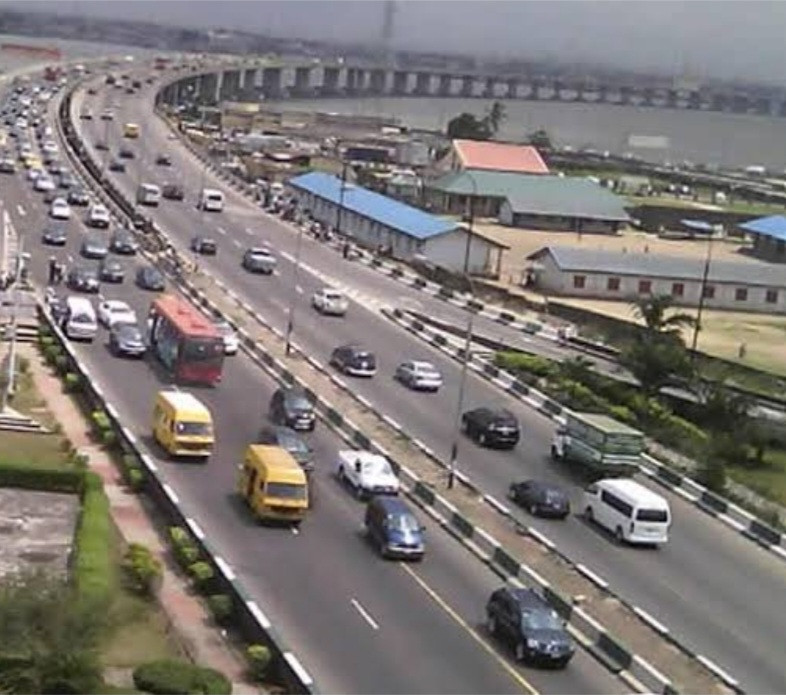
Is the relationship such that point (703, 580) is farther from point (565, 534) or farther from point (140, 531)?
point (140, 531)

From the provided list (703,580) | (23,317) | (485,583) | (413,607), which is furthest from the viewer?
(23,317)

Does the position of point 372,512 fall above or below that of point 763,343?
above

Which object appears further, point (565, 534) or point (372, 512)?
point (565, 534)

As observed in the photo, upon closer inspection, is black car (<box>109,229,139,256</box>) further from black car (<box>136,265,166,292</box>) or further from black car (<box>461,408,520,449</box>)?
black car (<box>461,408,520,449</box>)

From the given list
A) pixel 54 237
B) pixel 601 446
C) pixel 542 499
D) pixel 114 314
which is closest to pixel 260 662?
pixel 542 499

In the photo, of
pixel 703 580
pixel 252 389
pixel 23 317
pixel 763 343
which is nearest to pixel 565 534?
pixel 703 580

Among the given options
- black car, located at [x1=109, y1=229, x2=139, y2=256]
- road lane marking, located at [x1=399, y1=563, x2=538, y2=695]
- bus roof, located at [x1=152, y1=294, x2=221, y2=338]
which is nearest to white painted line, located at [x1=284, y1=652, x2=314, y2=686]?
road lane marking, located at [x1=399, y1=563, x2=538, y2=695]

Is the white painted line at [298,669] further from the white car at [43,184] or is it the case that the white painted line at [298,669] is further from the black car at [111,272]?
the white car at [43,184]

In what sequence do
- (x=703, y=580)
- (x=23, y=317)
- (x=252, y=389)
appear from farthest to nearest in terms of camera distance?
1. (x=23, y=317)
2. (x=252, y=389)
3. (x=703, y=580)

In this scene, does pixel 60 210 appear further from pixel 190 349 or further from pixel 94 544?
pixel 94 544
